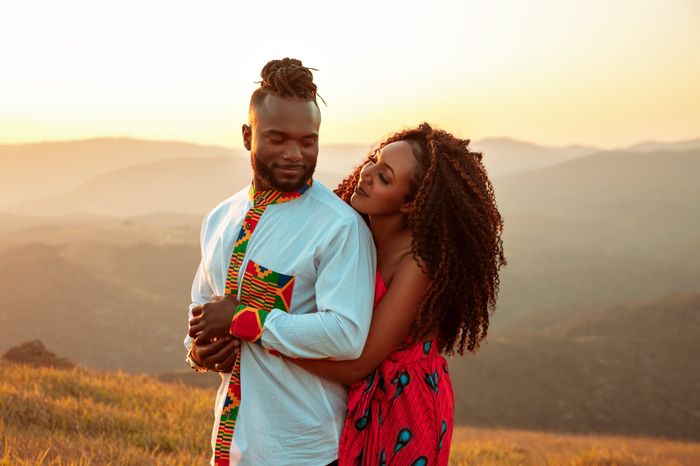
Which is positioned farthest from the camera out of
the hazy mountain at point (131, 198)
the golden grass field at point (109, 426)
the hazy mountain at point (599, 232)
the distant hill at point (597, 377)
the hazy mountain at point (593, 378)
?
the hazy mountain at point (131, 198)

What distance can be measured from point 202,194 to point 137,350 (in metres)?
161

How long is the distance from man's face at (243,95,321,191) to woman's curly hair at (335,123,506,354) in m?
0.48

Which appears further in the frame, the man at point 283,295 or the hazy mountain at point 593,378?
→ the hazy mountain at point 593,378

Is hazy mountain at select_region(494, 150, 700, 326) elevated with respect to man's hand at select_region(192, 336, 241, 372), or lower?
lower

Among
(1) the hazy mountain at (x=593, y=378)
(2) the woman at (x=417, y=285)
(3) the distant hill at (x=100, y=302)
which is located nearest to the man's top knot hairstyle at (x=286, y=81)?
(2) the woman at (x=417, y=285)

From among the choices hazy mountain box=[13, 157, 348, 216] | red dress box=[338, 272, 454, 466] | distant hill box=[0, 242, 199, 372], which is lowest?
hazy mountain box=[13, 157, 348, 216]

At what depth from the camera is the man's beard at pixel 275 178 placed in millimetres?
2639

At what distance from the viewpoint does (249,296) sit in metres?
2.61

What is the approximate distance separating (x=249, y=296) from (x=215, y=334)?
18 cm

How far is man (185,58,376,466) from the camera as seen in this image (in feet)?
8.11

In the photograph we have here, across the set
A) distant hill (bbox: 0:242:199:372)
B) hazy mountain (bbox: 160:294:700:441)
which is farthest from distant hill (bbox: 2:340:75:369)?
distant hill (bbox: 0:242:199:372)

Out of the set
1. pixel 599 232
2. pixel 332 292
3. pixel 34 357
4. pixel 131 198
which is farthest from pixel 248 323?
pixel 131 198

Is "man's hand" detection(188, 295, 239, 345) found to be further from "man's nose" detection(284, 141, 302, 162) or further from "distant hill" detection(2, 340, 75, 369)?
"distant hill" detection(2, 340, 75, 369)

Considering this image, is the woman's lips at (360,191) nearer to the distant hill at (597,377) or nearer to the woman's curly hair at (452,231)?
the woman's curly hair at (452,231)
